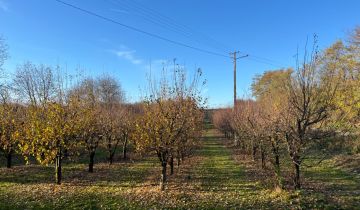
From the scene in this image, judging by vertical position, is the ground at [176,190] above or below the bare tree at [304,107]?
below

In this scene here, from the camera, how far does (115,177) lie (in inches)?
464

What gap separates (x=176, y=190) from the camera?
9.16 m

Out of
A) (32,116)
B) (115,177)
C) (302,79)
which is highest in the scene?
(302,79)

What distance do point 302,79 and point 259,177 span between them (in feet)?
15.2

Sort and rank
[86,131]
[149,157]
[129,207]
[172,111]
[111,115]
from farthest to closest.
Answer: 1. [149,157]
2. [111,115]
3. [86,131]
4. [172,111]
5. [129,207]

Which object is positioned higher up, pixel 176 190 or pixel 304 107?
pixel 304 107

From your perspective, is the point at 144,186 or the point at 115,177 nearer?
the point at 144,186

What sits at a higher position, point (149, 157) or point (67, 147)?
point (67, 147)

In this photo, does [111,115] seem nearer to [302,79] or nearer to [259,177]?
[259,177]

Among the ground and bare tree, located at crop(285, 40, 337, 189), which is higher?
bare tree, located at crop(285, 40, 337, 189)

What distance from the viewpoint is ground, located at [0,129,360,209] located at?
7648 mm

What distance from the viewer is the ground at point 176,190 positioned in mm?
7648

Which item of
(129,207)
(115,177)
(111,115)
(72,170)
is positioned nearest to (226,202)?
(129,207)

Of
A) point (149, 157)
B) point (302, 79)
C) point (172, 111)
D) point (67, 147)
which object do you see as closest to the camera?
point (302, 79)
